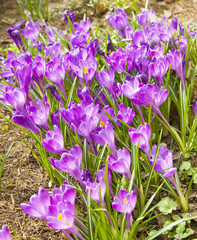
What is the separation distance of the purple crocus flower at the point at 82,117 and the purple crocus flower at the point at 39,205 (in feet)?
1.30

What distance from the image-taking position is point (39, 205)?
1.06 metres

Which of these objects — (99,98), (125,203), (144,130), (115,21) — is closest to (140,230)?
(125,203)

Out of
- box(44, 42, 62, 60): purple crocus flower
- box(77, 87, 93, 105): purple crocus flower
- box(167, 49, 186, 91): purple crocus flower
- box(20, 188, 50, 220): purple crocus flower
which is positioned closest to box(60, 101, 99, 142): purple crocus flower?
box(77, 87, 93, 105): purple crocus flower

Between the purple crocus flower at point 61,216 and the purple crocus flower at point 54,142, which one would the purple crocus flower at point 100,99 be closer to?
the purple crocus flower at point 54,142

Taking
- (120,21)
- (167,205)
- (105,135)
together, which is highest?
(120,21)

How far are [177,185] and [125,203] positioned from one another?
0.39 meters

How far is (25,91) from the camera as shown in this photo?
1611mm

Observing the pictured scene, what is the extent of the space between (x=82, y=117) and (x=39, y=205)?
0.46 m

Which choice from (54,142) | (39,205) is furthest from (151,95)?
(39,205)

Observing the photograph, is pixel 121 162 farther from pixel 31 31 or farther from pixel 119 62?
pixel 31 31

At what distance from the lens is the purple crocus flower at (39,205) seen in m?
1.04

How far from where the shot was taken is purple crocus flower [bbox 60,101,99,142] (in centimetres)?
135

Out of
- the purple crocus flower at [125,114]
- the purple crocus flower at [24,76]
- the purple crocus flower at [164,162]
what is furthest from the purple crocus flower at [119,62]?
the purple crocus flower at [164,162]

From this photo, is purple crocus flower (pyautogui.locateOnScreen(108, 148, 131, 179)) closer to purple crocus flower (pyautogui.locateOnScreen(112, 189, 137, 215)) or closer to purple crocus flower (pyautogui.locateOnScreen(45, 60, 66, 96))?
purple crocus flower (pyautogui.locateOnScreen(112, 189, 137, 215))
